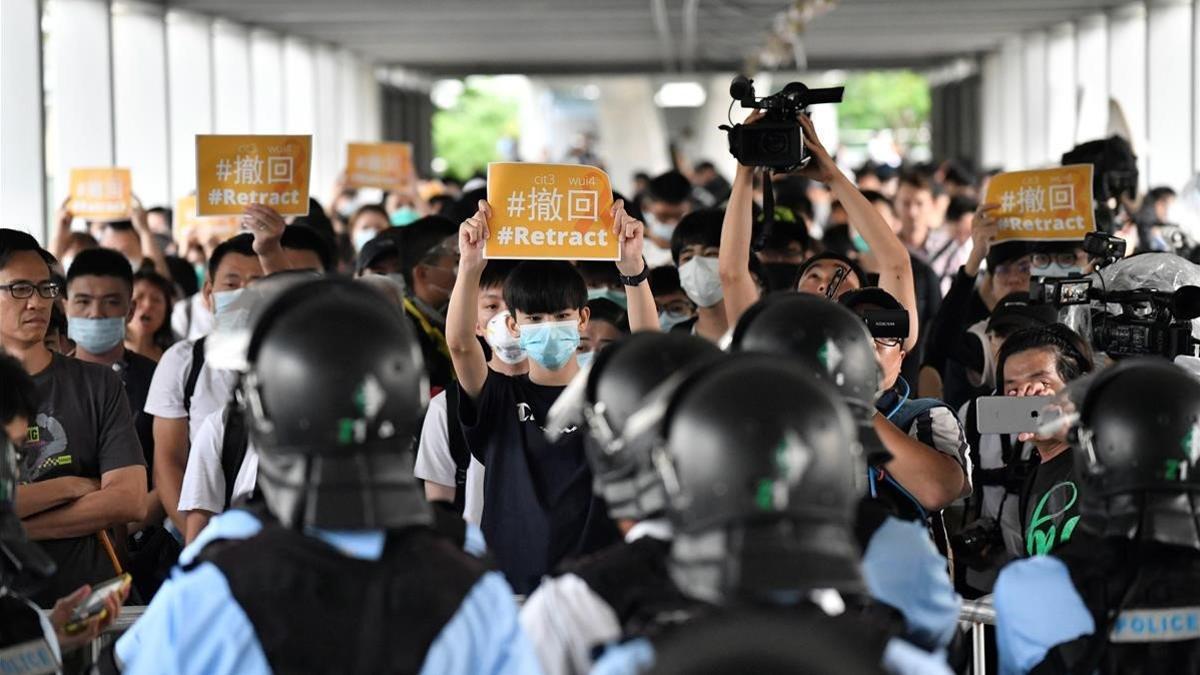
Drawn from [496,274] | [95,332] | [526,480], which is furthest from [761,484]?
[95,332]

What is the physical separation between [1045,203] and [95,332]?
3.72 m

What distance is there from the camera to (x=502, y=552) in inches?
188

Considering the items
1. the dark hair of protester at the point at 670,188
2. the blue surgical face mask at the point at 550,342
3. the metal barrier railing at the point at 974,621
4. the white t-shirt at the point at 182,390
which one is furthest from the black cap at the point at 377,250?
the dark hair of protester at the point at 670,188

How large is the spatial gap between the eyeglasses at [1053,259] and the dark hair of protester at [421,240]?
7.88 ft

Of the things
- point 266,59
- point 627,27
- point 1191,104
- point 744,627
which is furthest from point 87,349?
point 627,27

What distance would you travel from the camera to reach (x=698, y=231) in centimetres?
718

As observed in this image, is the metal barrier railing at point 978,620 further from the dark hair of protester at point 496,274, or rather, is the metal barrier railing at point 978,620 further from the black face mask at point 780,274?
the black face mask at point 780,274

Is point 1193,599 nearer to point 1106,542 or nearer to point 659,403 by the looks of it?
point 1106,542

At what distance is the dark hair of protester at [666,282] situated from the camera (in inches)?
293

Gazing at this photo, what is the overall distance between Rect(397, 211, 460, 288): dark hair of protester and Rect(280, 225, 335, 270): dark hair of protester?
0.42 metres

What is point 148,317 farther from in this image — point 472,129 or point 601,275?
point 472,129

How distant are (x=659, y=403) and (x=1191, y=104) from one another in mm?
17855

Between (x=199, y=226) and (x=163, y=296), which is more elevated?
(x=199, y=226)

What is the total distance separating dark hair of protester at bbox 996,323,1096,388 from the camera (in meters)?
5.32
